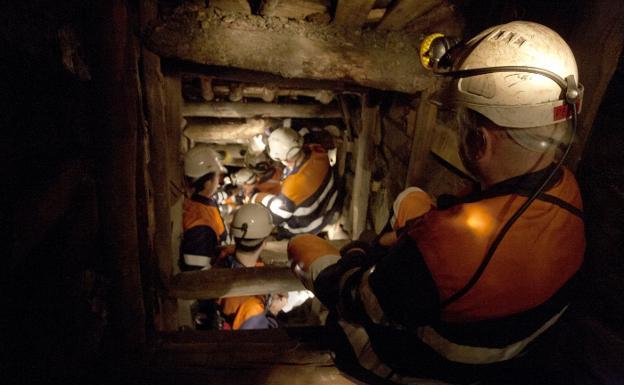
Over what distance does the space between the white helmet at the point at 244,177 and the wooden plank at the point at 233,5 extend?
468cm

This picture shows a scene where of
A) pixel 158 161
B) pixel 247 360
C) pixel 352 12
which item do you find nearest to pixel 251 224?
pixel 158 161

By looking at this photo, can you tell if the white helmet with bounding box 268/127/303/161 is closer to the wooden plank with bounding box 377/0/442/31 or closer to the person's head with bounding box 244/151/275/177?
the person's head with bounding box 244/151/275/177

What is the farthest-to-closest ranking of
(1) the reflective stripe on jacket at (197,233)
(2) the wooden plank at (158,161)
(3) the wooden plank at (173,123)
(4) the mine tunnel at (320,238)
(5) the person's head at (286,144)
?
(5) the person's head at (286,144) < (1) the reflective stripe on jacket at (197,233) < (3) the wooden plank at (173,123) < (2) the wooden plank at (158,161) < (4) the mine tunnel at (320,238)

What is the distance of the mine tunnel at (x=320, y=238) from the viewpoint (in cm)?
118

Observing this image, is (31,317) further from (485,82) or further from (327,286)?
(485,82)

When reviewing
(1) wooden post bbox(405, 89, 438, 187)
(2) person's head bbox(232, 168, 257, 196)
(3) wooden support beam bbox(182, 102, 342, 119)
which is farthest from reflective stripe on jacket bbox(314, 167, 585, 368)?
(2) person's head bbox(232, 168, 257, 196)

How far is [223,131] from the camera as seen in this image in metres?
6.02

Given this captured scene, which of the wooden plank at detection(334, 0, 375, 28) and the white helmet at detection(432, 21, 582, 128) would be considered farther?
the wooden plank at detection(334, 0, 375, 28)

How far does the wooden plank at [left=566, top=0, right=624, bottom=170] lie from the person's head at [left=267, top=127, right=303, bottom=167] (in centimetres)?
417

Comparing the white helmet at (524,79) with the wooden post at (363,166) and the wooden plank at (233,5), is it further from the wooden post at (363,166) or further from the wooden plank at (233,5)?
the wooden post at (363,166)

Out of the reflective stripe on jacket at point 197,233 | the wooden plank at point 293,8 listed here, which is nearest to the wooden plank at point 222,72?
the wooden plank at point 293,8

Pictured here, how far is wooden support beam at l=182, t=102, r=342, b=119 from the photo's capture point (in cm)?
521

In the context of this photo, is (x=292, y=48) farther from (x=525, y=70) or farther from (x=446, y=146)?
(x=525, y=70)

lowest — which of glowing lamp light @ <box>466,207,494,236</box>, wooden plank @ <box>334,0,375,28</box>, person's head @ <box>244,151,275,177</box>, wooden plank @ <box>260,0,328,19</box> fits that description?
person's head @ <box>244,151,275,177</box>
